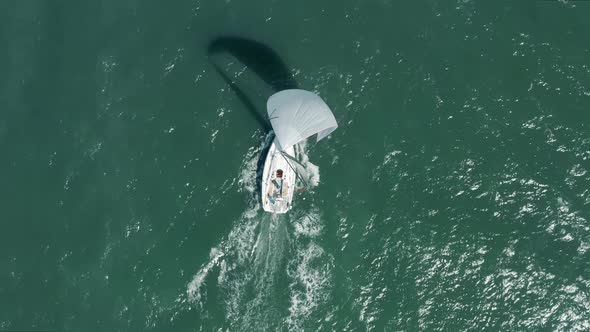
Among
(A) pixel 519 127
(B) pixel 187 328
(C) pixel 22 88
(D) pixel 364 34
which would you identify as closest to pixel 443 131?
(A) pixel 519 127

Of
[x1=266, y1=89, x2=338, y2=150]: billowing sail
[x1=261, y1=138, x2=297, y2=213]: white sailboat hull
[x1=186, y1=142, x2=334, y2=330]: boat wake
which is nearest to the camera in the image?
[x1=186, y1=142, x2=334, y2=330]: boat wake

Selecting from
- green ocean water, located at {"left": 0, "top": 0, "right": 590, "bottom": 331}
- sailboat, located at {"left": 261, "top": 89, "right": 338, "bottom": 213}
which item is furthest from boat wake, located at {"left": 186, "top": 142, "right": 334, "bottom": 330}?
sailboat, located at {"left": 261, "top": 89, "right": 338, "bottom": 213}

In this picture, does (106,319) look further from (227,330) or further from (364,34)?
(364,34)

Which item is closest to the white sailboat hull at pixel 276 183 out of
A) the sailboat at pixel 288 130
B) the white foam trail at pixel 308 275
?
the sailboat at pixel 288 130

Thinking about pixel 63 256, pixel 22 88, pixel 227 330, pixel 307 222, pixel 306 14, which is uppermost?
pixel 22 88

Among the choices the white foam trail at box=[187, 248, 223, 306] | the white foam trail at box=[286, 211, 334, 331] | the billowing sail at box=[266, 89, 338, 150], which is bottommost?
the white foam trail at box=[286, 211, 334, 331]

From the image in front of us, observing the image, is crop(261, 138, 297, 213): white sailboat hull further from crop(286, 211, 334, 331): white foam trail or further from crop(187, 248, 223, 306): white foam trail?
crop(187, 248, 223, 306): white foam trail

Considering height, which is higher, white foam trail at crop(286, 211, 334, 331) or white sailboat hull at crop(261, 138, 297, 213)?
white sailboat hull at crop(261, 138, 297, 213)
